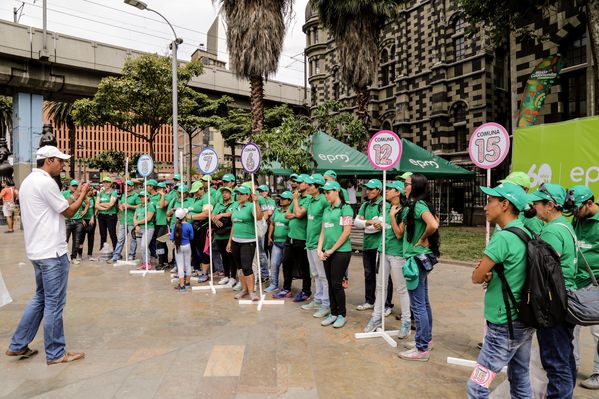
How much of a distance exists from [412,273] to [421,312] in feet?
1.49

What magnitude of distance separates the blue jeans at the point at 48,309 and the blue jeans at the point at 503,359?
4068mm

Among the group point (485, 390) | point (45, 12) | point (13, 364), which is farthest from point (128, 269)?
point (45, 12)

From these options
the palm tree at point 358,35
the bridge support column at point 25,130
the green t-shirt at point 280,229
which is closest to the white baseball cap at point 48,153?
the green t-shirt at point 280,229

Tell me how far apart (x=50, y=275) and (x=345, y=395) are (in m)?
3.25

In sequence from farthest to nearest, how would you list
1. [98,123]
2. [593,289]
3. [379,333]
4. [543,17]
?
[98,123] → [543,17] → [379,333] → [593,289]

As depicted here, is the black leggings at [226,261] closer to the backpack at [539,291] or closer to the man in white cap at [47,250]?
the man in white cap at [47,250]

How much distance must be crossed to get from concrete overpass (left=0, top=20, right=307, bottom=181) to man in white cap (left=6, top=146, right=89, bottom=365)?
18.0 metres

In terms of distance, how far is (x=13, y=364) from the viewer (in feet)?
14.8

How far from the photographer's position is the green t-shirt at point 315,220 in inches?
247

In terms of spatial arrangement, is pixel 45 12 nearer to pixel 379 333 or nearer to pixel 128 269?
pixel 128 269

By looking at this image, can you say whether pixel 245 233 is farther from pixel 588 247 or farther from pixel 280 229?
pixel 588 247

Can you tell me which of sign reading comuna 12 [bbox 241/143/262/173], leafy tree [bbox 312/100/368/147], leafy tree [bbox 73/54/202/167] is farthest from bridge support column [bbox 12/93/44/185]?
sign reading comuna 12 [bbox 241/143/262/173]

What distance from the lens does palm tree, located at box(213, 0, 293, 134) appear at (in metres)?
15.3

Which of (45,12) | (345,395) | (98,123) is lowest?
(345,395)
